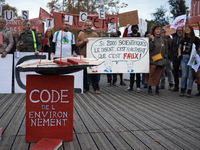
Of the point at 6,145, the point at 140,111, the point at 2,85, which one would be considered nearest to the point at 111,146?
the point at 6,145

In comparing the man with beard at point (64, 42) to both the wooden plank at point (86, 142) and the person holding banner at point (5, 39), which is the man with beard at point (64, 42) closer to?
the person holding banner at point (5, 39)

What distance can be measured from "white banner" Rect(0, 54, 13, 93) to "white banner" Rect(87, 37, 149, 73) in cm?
258

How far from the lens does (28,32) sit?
7.16m

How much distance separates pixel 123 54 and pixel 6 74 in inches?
138

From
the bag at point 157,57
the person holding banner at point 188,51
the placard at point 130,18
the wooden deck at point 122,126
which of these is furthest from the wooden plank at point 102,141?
the placard at point 130,18

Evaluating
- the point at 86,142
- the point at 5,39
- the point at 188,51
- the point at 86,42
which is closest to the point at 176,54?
the point at 188,51

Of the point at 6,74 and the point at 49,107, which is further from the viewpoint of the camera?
the point at 6,74

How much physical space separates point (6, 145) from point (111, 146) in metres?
1.19

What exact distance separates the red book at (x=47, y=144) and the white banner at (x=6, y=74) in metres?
4.36

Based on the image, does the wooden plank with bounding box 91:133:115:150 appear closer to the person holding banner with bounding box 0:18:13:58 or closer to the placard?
the person holding banner with bounding box 0:18:13:58

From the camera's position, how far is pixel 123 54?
7785 mm

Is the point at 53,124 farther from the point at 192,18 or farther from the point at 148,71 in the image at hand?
the point at 192,18

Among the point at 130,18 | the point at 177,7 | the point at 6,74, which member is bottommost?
the point at 6,74

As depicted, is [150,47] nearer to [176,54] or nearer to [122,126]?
[176,54]
